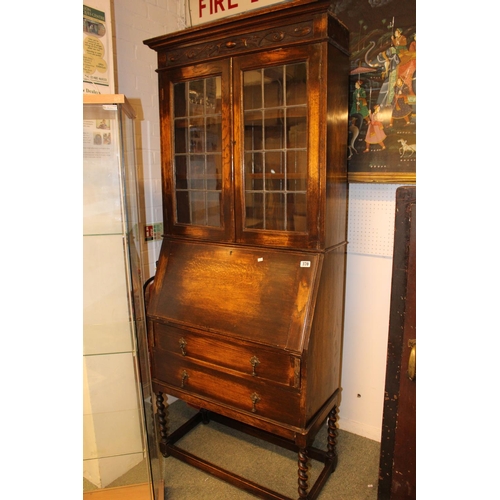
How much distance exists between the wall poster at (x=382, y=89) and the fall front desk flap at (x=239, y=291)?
2.23 feet

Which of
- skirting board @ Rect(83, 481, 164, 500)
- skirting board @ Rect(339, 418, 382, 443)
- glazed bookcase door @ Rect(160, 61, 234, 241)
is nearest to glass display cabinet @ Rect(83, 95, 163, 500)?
skirting board @ Rect(83, 481, 164, 500)

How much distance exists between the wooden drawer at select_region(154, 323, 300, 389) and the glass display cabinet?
41cm

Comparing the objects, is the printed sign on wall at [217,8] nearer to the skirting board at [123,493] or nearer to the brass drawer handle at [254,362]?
the brass drawer handle at [254,362]

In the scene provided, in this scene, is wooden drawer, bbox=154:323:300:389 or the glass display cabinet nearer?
the glass display cabinet

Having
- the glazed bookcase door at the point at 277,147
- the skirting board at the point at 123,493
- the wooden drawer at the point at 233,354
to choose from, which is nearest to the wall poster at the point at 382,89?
the glazed bookcase door at the point at 277,147

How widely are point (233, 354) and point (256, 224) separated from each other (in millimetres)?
614

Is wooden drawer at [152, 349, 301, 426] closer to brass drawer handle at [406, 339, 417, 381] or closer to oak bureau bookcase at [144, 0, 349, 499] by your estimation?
oak bureau bookcase at [144, 0, 349, 499]

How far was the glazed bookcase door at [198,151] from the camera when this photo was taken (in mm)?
1920

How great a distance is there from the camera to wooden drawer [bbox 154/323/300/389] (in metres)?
1.66

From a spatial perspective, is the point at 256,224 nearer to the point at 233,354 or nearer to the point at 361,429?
the point at 233,354

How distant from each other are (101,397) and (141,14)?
2165mm

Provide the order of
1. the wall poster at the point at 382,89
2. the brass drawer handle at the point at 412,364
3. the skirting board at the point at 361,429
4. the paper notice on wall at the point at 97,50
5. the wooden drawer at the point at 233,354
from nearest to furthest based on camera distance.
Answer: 1. the brass drawer handle at the point at 412,364
2. the wooden drawer at the point at 233,354
3. the wall poster at the point at 382,89
4. the paper notice on wall at the point at 97,50
5. the skirting board at the point at 361,429

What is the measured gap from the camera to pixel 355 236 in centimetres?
218
